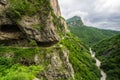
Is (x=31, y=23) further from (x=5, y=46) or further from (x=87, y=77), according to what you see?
(x=87, y=77)

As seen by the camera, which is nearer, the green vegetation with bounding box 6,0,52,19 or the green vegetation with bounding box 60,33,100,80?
the green vegetation with bounding box 6,0,52,19

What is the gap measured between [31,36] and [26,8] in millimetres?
8033

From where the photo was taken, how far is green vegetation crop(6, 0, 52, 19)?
66.6 metres

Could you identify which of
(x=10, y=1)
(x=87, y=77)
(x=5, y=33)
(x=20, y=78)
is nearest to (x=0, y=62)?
(x=5, y=33)

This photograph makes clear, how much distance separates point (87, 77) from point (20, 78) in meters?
86.3

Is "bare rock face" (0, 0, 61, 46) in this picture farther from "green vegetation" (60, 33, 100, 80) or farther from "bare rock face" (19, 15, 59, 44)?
"green vegetation" (60, 33, 100, 80)

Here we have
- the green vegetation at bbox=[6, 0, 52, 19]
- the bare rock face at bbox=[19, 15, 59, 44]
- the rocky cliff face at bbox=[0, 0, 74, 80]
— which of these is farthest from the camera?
the bare rock face at bbox=[19, 15, 59, 44]

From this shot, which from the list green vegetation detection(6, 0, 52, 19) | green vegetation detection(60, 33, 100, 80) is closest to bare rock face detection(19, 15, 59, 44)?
green vegetation detection(6, 0, 52, 19)

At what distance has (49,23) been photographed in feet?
240

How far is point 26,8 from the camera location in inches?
2719

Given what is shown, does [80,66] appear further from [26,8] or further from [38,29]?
[26,8]

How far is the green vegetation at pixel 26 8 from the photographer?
218 feet

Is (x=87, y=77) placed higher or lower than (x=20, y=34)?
lower

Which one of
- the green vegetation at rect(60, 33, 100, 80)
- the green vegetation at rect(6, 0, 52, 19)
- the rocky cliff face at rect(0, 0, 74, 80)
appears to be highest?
the green vegetation at rect(6, 0, 52, 19)
